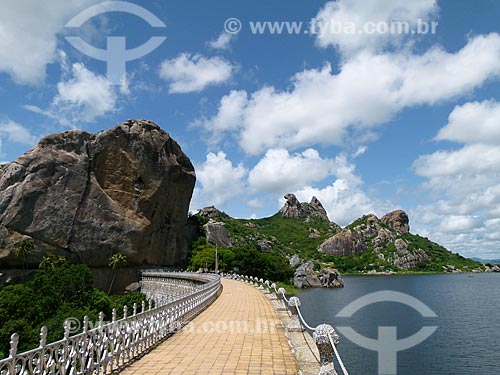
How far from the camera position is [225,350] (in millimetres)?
10492

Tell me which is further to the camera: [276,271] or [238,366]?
[276,271]

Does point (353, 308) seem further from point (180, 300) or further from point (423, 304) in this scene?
point (180, 300)

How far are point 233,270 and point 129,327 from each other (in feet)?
200

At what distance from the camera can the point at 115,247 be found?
209 ft

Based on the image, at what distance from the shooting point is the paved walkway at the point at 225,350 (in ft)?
28.5

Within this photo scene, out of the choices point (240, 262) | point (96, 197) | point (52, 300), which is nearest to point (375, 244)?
point (240, 262)

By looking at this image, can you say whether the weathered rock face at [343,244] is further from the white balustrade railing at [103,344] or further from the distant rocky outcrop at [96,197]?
the white balustrade railing at [103,344]

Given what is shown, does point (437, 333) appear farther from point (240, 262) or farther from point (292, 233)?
point (292, 233)

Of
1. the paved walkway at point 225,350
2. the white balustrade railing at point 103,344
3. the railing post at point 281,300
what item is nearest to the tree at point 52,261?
the railing post at point 281,300

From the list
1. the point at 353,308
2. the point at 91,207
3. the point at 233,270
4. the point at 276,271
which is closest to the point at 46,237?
the point at 91,207

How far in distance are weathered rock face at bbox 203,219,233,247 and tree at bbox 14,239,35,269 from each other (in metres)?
36.7

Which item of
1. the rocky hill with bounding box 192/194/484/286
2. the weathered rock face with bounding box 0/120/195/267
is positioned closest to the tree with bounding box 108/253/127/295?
the weathered rock face with bounding box 0/120/195/267

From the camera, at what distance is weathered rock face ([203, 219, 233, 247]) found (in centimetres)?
8775

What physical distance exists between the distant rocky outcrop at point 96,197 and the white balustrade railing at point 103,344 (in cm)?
5127
